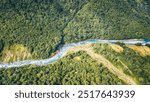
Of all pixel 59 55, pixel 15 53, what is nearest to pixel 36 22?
pixel 15 53

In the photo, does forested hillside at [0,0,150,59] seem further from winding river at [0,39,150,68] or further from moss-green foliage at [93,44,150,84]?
moss-green foliage at [93,44,150,84]

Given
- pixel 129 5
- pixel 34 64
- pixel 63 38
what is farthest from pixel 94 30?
pixel 34 64

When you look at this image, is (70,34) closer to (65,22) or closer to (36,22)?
(65,22)

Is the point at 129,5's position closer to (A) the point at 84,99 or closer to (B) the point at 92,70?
(B) the point at 92,70

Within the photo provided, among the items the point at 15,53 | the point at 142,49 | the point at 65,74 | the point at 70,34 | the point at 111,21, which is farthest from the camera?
the point at 111,21

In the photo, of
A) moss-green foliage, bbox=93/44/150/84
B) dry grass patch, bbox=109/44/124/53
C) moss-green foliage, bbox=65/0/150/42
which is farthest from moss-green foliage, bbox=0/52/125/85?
moss-green foliage, bbox=65/0/150/42

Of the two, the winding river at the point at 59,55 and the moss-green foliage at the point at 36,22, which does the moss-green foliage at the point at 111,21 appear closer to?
the winding river at the point at 59,55

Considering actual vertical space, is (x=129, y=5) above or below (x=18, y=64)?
above
